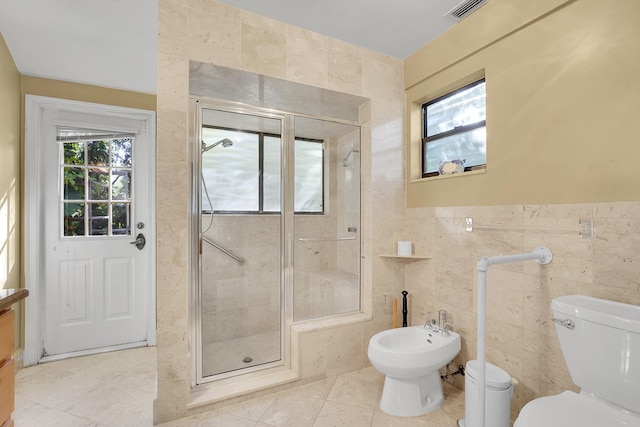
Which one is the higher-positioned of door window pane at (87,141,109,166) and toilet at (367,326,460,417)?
door window pane at (87,141,109,166)

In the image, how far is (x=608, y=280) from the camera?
134 centimetres

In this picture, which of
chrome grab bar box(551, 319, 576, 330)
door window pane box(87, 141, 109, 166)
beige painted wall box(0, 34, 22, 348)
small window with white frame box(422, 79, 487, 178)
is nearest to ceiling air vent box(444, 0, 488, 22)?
small window with white frame box(422, 79, 487, 178)

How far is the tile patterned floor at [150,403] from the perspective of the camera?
1683 millimetres

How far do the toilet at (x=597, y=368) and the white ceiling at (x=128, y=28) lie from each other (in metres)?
1.86

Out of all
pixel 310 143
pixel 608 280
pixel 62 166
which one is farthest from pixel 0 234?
pixel 608 280

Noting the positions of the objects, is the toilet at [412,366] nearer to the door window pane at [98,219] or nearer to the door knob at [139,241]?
the door knob at [139,241]

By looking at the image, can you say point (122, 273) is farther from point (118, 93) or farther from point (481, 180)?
point (481, 180)

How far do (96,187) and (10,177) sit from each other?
20.9 inches

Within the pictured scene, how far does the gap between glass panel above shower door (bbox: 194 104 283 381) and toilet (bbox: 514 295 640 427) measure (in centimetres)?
163

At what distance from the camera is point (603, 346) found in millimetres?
1136

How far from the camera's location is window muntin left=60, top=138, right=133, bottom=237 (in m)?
2.52

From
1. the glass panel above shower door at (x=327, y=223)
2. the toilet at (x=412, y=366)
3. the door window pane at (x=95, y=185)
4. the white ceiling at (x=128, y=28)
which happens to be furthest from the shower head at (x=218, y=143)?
the toilet at (x=412, y=366)

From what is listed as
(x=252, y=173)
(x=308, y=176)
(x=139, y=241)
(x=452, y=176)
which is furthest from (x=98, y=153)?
(x=452, y=176)

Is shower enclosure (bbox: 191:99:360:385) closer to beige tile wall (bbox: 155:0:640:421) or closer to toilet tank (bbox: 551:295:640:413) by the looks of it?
beige tile wall (bbox: 155:0:640:421)
